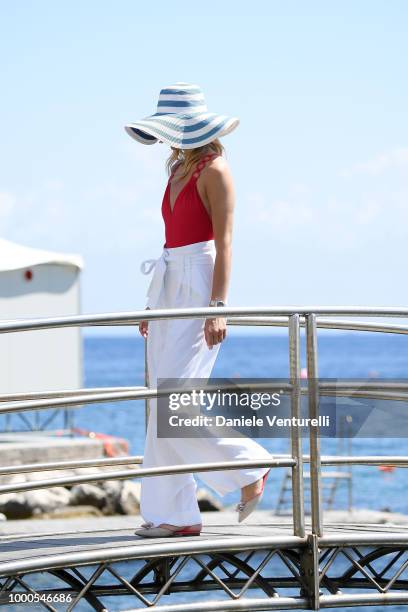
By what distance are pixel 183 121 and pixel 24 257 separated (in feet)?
55.2

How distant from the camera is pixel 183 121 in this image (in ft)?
17.4

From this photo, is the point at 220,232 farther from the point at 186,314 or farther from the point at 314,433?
the point at 314,433

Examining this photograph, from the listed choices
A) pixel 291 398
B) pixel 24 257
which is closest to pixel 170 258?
→ pixel 291 398

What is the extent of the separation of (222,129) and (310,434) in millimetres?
1308

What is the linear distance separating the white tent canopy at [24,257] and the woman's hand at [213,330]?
53.8 ft

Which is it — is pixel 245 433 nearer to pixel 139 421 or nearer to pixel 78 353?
pixel 78 353

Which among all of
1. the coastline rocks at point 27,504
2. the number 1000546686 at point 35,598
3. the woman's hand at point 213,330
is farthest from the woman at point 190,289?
the coastline rocks at point 27,504

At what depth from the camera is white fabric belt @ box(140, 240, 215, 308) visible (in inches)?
209

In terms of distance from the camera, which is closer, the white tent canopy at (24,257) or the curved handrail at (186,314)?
the curved handrail at (186,314)

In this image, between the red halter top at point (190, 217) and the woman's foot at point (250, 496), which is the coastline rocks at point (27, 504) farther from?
the red halter top at point (190, 217)

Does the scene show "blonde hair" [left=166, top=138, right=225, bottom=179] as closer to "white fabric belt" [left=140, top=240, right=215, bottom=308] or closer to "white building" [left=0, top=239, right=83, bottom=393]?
"white fabric belt" [left=140, top=240, right=215, bottom=308]

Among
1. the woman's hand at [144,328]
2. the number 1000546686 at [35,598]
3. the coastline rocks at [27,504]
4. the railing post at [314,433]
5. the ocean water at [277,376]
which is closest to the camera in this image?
the number 1000546686 at [35,598]

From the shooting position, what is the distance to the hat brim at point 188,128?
17.2 ft

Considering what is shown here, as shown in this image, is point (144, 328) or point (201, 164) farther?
point (144, 328)
